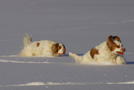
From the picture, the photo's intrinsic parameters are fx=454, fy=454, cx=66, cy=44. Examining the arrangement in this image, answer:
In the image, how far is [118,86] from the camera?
1178 centimetres

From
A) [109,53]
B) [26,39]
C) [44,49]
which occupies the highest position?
[26,39]

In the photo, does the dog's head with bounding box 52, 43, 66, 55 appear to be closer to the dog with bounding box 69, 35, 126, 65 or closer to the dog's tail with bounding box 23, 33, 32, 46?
the dog's tail with bounding box 23, 33, 32, 46

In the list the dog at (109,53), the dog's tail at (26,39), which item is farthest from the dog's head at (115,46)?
the dog's tail at (26,39)

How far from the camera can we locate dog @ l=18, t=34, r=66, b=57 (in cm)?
2534

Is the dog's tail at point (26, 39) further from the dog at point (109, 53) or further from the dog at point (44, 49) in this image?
the dog at point (109, 53)

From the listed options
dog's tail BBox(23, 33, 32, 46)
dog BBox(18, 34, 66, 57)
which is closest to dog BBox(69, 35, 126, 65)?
dog BBox(18, 34, 66, 57)

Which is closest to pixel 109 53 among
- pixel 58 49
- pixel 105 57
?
pixel 105 57

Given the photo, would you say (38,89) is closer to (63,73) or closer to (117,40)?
(63,73)

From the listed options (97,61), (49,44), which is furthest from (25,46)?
(97,61)

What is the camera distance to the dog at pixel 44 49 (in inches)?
998

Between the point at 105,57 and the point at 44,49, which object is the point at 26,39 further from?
the point at 105,57

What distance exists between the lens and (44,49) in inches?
1005

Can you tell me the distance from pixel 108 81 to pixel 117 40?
5.74 metres

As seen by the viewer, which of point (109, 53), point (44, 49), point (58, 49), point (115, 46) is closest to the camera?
point (115, 46)
